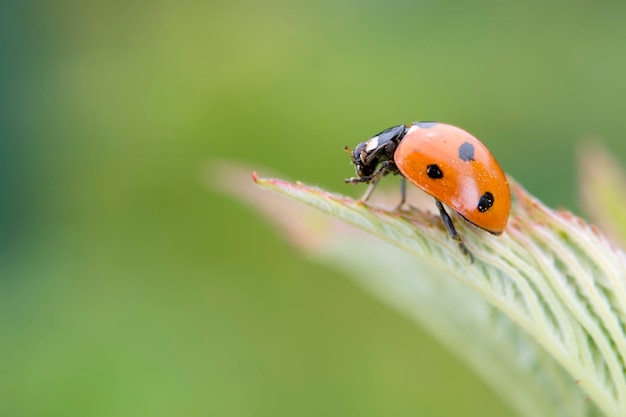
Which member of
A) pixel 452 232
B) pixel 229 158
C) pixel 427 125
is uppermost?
pixel 427 125

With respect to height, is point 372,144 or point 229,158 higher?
point 372,144

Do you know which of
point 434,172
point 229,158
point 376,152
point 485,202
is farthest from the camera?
point 229,158

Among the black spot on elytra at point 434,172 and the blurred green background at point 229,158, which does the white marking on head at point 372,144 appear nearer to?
the black spot on elytra at point 434,172

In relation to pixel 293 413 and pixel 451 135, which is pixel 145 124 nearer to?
pixel 293 413

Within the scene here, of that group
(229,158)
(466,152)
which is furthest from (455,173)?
(229,158)

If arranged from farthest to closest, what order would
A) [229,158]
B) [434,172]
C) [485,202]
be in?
[229,158] → [434,172] → [485,202]

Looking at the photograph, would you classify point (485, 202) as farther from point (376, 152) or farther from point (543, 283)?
point (376, 152)

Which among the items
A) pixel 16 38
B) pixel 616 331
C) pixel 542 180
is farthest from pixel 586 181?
pixel 16 38
